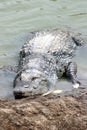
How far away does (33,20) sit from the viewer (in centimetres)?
997

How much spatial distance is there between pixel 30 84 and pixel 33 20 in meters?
4.22

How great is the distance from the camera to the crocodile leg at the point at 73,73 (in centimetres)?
669

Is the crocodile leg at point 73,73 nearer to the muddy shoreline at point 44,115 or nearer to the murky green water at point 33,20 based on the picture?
the murky green water at point 33,20

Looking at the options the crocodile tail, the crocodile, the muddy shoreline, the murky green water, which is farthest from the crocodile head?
the crocodile tail

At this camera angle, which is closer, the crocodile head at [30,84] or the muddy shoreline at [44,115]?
the muddy shoreline at [44,115]

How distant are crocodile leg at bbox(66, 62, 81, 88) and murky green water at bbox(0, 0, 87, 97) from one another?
15cm

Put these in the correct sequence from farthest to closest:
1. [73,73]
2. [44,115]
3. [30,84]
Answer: [73,73] → [30,84] → [44,115]

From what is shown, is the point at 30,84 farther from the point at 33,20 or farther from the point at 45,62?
the point at 33,20

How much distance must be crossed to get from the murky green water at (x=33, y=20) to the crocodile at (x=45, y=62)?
269mm

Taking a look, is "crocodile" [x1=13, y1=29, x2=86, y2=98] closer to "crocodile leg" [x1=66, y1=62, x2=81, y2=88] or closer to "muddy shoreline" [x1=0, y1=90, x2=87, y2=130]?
"crocodile leg" [x1=66, y1=62, x2=81, y2=88]

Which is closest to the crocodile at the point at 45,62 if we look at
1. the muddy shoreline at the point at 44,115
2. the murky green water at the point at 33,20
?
the murky green water at the point at 33,20

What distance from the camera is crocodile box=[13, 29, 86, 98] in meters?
6.12

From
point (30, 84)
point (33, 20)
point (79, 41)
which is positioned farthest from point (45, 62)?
point (33, 20)

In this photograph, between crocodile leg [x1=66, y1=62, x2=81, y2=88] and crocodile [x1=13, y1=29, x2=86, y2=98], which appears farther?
crocodile leg [x1=66, y1=62, x2=81, y2=88]
